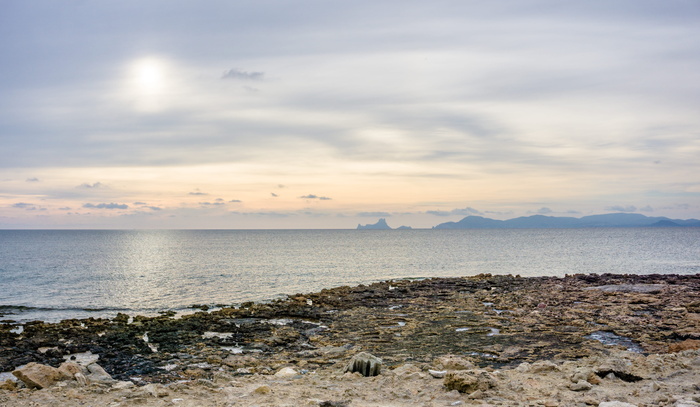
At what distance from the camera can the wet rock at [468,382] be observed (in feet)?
31.2

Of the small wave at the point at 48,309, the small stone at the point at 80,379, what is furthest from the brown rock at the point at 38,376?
the small wave at the point at 48,309

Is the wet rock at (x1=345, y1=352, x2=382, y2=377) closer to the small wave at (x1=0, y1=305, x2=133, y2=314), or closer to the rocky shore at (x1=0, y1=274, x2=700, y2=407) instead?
the rocky shore at (x1=0, y1=274, x2=700, y2=407)

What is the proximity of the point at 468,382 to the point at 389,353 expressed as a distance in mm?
5747

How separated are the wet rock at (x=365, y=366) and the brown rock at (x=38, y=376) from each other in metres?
6.91

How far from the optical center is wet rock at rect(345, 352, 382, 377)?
11.4 metres

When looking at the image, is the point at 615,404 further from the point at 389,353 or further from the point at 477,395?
the point at 389,353

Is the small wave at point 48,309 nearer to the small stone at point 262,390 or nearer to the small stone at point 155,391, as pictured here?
the small stone at point 155,391

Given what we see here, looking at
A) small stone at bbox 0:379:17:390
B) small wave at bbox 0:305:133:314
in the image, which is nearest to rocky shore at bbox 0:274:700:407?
small stone at bbox 0:379:17:390

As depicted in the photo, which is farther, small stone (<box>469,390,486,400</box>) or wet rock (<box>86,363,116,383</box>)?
wet rock (<box>86,363,116,383</box>)

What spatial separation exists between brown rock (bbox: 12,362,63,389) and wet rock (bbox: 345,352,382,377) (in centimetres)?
691

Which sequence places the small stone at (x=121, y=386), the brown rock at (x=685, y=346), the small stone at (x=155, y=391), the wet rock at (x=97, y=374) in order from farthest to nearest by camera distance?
the brown rock at (x=685, y=346) < the wet rock at (x=97, y=374) < the small stone at (x=121, y=386) < the small stone at (x=155, y=391)

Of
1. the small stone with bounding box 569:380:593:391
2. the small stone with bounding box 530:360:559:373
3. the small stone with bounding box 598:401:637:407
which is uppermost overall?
the small stone with bounding box 598:401:637:407

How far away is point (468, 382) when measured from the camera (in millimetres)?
9531

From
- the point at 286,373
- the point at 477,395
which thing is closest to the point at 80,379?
the point at 286,373
